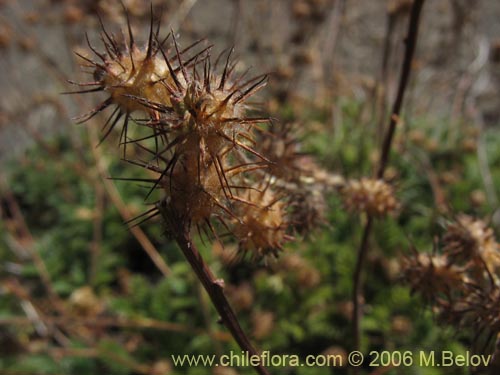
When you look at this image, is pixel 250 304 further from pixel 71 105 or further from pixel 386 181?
pixel 71 105

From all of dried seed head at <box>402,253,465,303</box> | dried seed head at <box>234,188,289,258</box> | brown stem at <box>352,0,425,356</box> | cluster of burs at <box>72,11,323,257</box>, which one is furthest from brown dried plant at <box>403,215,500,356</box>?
cluster of burs at <box>72,11,323,257</box>

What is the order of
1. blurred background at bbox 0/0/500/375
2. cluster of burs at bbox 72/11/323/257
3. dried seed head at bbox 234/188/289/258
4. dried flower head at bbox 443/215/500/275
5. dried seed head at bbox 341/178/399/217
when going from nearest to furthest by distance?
cluster of burs at bbox 72/11/323/257 → dried seed head at bbox 234/188/289/258 → dried flower head at bbox 443/215/500/275 → dried seed head at bbox 341/178/399/217 → blurred background at bbox 0/0/500/375

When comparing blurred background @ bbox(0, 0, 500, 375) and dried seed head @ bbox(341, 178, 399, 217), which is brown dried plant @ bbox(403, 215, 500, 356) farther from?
blurred background @ bbox(0, 0, 500, 375)

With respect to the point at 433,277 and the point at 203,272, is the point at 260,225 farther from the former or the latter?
the point at 433,277

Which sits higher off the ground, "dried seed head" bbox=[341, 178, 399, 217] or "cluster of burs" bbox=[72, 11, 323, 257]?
"cluster of burs" bbox=[72, 11, 323, 257]

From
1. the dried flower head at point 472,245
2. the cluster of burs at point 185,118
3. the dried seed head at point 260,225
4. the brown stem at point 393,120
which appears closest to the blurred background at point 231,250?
the brown stem at point 393,120
